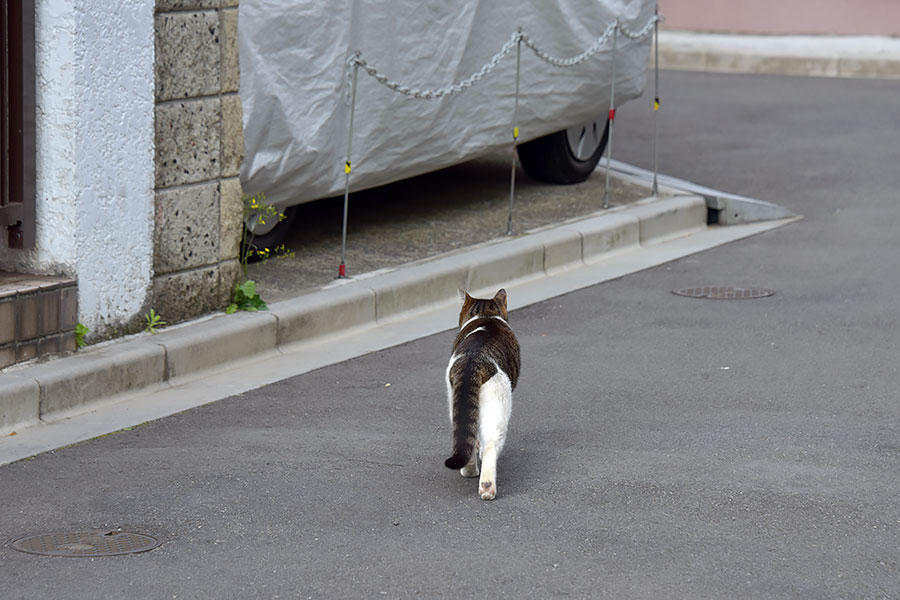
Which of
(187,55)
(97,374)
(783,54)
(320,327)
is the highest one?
(187,55)

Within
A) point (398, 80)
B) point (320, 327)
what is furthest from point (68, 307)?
point (398, 80)

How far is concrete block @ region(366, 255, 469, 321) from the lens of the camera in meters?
8.42

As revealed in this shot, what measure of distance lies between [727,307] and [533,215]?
7.99 feet

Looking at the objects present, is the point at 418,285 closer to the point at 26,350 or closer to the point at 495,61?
the point at 495,61

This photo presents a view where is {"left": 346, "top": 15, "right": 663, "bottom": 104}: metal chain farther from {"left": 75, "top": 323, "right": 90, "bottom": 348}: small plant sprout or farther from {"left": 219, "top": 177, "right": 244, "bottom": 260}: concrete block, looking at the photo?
{"left": 75, "top": 323, "right": 90, "bottom": 348}: small plant sprout

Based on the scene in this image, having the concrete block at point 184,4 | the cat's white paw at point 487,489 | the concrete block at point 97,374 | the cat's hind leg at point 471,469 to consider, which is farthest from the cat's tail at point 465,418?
the concrete block at point 184,4

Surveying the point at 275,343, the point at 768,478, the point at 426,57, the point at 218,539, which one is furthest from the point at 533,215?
the point at 218,539

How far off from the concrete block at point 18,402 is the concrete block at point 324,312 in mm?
1707

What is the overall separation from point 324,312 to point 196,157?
1168 mm

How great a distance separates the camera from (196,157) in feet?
24.7

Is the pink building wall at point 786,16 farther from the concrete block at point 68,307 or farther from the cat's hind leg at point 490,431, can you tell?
the cat's hind leg at point 490,431

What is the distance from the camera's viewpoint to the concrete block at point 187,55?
7.21m

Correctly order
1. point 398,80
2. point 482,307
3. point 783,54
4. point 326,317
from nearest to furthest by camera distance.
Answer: point 482,307 < point 326,317 < point 398,80 < point 783,54

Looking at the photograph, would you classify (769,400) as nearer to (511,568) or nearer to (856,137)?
(511,568)
